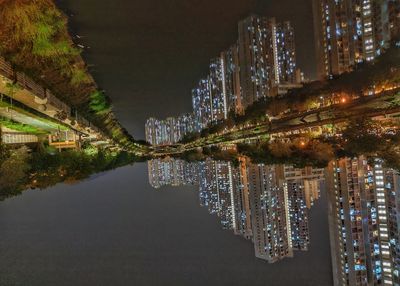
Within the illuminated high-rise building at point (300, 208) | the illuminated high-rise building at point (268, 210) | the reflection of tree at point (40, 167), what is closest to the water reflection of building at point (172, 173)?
the illuminated high-rise building at point (300, 208)

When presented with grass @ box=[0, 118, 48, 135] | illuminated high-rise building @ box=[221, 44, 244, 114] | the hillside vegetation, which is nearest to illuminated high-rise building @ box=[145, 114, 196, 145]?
illuminated high-rise building @ box=[221, 44, 244, 114]

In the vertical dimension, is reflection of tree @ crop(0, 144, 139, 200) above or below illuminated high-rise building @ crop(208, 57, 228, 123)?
below

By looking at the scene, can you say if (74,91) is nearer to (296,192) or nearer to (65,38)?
(65,38)

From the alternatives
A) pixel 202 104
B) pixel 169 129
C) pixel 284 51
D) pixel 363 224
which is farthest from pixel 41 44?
pixel 169 129

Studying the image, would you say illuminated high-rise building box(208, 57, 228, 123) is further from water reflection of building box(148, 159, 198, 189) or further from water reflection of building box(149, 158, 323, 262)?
water reflection of building box(148, 159, 198, 189)

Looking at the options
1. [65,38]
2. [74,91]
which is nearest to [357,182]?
[74,91]

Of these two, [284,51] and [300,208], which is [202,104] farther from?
[300,208]

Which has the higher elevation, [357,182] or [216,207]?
[357,182]

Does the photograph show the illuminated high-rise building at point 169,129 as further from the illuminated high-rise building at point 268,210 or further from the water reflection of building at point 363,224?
the water reflection of building at point 363,224
